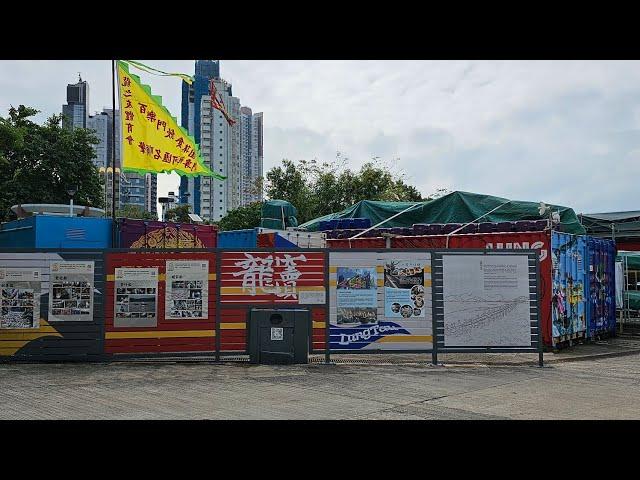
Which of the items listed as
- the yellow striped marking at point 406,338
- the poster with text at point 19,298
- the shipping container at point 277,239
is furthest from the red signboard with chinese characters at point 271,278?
the shipping container at point 277,239

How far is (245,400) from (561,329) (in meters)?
8.71

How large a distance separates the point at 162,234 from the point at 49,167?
22.8 meters

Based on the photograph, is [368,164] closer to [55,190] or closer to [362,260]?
[55,190]

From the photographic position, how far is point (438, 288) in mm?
11625

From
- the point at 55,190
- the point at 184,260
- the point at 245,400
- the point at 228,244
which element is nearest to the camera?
the point at 245,400

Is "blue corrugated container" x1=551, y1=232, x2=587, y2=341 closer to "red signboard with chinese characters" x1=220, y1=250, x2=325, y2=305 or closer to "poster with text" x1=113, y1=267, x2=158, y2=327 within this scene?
"red signboard with chinese characters" x1=220, y1=250, x2=325, y2=305

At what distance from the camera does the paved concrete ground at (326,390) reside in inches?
302

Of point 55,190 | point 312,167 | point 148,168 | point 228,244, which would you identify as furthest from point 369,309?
point 312,167

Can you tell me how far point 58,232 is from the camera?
643 inches

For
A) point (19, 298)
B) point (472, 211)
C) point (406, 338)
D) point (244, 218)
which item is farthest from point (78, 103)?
point (406, 338)

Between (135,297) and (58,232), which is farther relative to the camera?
(58,232)

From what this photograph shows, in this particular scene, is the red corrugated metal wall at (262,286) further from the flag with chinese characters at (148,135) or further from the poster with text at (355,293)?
the flag with chinese characters at (148,135)

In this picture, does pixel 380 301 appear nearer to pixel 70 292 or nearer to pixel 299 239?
pixel 70 292

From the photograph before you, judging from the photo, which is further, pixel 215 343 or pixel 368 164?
pixel 368 164
